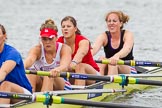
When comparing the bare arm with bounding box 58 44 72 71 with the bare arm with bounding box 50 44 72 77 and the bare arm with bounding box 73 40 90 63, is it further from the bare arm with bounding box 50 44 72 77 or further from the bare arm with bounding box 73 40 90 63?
the bare arm with bounding box 73 40 90 63

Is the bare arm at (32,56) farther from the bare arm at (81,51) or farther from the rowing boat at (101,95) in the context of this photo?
the bare arm at (81,51)

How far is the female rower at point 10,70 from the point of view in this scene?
322 inches

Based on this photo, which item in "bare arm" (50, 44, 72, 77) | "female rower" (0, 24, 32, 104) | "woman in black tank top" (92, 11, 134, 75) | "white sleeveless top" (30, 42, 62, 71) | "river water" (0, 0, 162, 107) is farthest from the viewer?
"river water" (0, 0, 162, 107)

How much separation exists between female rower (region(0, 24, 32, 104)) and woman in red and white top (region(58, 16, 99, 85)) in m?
1.86

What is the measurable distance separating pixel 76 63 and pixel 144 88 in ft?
6.95

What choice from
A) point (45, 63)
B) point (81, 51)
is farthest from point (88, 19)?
point (45, 63)

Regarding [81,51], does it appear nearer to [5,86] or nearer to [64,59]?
[64,59]

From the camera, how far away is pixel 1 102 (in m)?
8.20

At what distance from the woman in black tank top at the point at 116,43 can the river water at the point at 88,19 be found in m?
0.67

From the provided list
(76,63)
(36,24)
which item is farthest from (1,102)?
(36,24)

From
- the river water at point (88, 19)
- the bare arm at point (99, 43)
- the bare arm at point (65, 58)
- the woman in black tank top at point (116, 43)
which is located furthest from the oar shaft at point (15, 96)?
the bare arm at point (99, 43)

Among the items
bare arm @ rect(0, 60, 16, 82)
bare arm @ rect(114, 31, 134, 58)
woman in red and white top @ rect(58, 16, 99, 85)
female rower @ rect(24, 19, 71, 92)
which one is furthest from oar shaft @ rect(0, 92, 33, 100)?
bare arm @ rect(114, 31, 134, 58)

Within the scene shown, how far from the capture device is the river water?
1906 centimetres

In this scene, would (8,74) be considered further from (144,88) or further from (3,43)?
(144,88)
